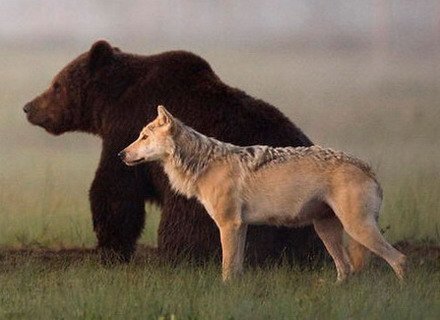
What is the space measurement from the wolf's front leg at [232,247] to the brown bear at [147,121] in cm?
50

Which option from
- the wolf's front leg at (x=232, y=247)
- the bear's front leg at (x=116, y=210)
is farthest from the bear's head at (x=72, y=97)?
the wolf's front leg at (x=232, y=247)

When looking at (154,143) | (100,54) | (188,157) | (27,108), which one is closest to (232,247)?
(188,157)

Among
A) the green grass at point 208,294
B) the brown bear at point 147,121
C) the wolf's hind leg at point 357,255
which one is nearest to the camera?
the green grass at point 208,294

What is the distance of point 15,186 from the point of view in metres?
10.0

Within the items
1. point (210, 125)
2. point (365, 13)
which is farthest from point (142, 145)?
point (365, 13)

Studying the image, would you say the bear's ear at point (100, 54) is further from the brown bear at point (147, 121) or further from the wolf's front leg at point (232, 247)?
the wolf's front leg at point (232, 247)

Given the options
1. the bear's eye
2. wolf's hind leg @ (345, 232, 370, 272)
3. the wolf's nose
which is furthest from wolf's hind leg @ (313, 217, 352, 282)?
the wolf's nose

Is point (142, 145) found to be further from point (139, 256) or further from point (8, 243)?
point (8, 243)

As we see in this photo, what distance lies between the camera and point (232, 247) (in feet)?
26.8

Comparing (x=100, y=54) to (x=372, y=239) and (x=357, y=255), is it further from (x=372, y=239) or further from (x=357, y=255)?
(x=372, y=239)

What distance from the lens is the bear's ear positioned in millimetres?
9234

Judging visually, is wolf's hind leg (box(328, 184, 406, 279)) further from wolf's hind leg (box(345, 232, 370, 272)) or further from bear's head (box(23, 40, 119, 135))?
bear's head (box(23, 40, 119, 135))

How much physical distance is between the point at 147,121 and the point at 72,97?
66 cm

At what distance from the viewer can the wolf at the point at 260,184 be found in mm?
8125
